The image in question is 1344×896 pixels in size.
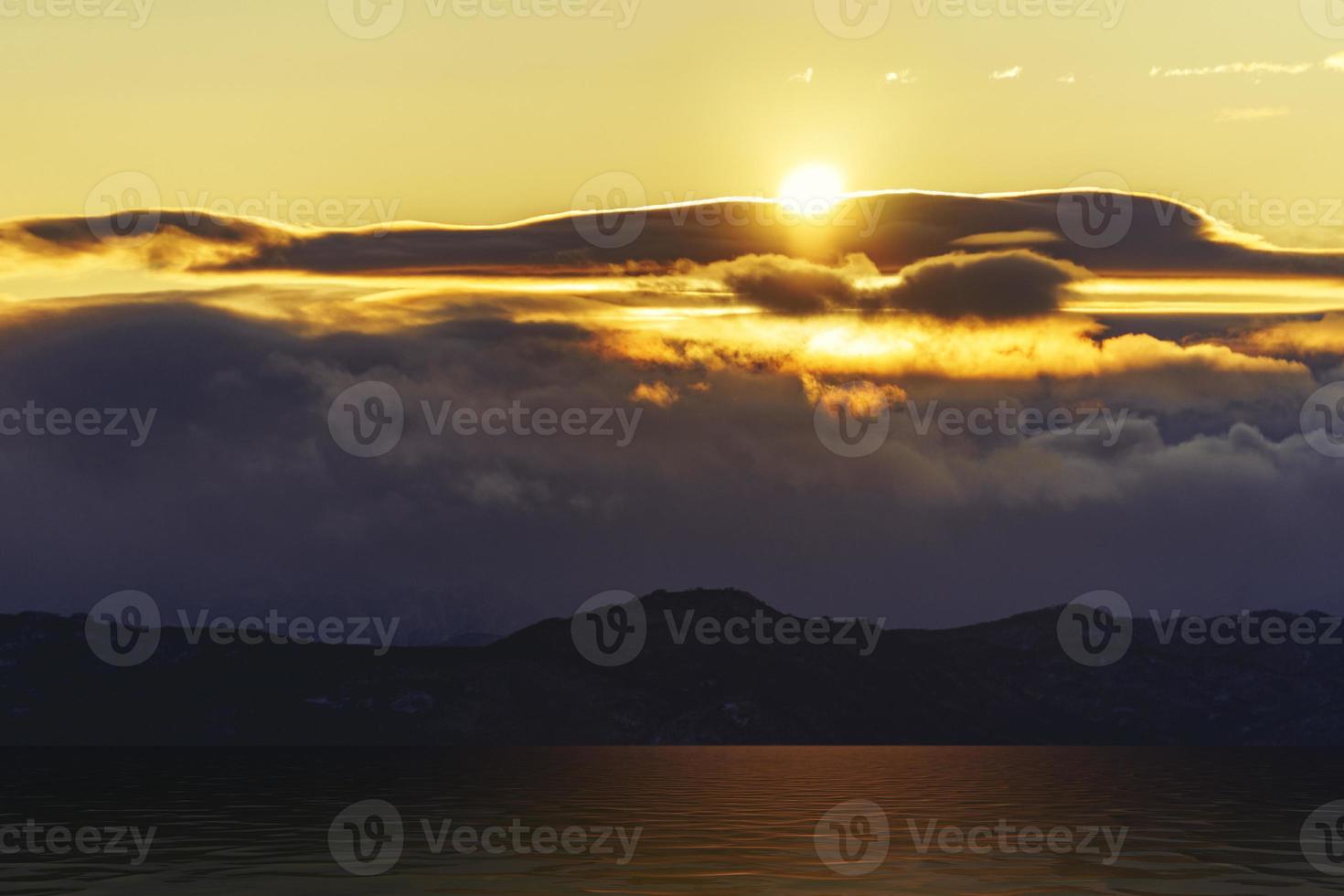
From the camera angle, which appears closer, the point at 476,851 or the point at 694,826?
the point at 476,851

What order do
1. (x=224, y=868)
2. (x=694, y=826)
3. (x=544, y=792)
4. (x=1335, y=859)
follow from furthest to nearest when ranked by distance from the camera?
(x=544, y=792), (x=694, y=826), (x=1335, y=859), (x=224, y=868)

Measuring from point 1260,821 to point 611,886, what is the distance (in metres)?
74.7

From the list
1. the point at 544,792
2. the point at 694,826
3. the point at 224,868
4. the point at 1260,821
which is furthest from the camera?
the point at 544,792

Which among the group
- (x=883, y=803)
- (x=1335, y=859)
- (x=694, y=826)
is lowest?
(x=1335, y=859)

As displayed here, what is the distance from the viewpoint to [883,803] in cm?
15125

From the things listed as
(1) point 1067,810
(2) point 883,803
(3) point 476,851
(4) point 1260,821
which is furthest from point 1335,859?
(2) point 883,803

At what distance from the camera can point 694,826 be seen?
362 ft

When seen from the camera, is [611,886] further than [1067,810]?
No

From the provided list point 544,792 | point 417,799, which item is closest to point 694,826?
point 417,799

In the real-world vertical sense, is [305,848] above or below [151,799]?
below

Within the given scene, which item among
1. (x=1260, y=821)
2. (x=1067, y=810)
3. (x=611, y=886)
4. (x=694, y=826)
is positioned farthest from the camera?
(x=1067, y=810)

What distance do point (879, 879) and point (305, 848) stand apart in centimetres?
3594

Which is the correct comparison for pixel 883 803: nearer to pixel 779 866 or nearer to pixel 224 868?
pixel 779 866

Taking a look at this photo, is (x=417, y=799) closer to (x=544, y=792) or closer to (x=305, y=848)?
(x=544, y=792)
